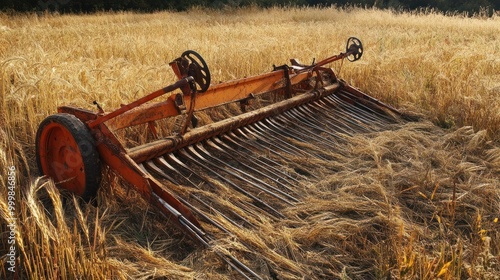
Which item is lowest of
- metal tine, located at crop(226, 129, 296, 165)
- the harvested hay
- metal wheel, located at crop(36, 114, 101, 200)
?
the harvested hay

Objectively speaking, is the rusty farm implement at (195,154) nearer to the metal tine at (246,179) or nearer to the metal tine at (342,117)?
the metal tine at (246,179)

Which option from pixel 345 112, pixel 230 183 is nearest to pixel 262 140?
pixel 230 183

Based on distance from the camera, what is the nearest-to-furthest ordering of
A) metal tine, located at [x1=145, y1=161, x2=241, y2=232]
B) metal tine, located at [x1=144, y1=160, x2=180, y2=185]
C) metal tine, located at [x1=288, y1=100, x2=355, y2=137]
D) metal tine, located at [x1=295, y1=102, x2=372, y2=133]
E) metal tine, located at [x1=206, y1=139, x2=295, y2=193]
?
metal tine, located at [x1=145, y1=161, x2=241, y2=232]
metal tine, located at [x1=144, y1=160, x2=180, y2=185]
metal tine, located at [x1=206, y1=139, x2=295, y2=193]
metal tine, located at [x1=288, y1=100, x2=355, y2=137]
metal tine, located at [x1=295, y1=102, x2=372, y2=133]

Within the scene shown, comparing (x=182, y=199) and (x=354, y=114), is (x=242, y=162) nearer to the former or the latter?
(x=182, y=199)

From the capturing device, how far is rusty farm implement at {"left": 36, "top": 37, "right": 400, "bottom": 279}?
8.06ft

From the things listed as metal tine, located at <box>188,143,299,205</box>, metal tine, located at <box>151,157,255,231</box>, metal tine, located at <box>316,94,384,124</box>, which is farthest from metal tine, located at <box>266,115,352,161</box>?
metal tine, located at <box>151,157,255,231</box>

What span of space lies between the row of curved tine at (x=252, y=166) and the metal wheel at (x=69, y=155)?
1.32 ft

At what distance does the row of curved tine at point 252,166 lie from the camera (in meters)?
2.63

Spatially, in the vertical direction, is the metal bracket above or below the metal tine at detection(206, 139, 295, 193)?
above

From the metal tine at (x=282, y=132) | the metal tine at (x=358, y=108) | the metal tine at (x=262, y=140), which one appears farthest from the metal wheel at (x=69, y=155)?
the metal tine at (x=358, y=108)

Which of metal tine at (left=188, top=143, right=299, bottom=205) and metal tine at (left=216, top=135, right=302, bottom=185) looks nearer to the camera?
metal tine at (left=188, top=143, right=299, bottom=205)

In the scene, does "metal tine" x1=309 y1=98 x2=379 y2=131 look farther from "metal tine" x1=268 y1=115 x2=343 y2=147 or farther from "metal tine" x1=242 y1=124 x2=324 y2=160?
"metal tine" x1=242 y1=124 x2=324 y2=160

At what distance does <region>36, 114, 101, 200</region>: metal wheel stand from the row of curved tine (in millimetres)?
403

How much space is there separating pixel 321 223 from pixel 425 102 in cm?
306
